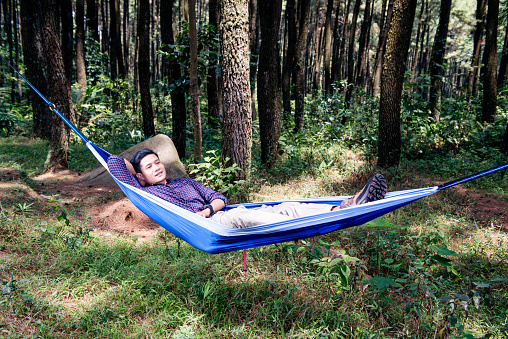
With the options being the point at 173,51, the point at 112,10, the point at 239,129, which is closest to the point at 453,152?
the point at 239,129

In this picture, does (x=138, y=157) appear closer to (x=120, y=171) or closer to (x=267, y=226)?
(x=120, y=171)

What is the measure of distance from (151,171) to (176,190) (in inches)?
10.5

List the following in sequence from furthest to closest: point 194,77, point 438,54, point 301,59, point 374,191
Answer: point 301,59 < point 438,54 < point 194,77 < point 374,191

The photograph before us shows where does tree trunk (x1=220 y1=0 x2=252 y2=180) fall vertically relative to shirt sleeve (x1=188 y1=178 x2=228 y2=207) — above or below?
above

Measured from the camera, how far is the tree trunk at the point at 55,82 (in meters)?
4.49

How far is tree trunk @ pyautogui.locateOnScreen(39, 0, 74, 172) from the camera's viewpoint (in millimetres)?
4488

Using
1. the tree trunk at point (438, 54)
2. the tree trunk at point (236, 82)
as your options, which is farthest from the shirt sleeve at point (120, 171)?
the tree trunk at point (438, 54)

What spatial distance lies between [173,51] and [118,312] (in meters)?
4.47

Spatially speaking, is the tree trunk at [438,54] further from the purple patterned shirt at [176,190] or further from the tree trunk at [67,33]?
Answer: the tree trunk at [67,33]

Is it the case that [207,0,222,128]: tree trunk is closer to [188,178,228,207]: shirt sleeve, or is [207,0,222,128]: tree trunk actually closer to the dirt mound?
the dirt mound

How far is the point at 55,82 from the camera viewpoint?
462cm

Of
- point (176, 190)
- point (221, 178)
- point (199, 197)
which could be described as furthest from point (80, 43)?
point (199, 197)

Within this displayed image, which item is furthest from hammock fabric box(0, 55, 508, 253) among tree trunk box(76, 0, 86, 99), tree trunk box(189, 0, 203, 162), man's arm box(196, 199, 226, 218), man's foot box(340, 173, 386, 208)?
tree trunk box(76, 0, 86, 99)

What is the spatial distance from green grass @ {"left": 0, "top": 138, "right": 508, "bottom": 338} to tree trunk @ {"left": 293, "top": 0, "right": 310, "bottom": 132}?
4.15m
